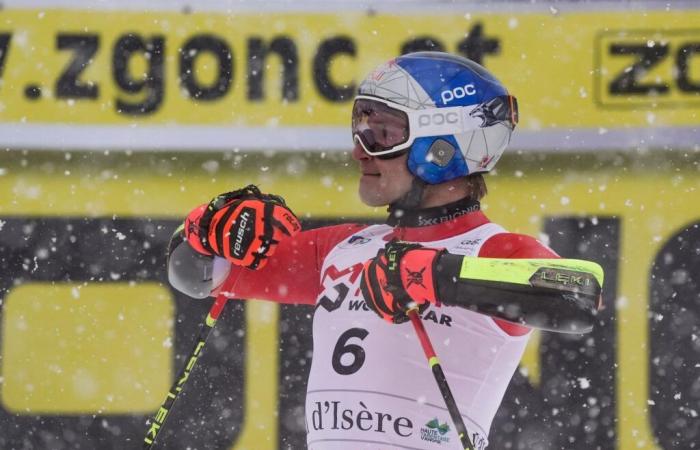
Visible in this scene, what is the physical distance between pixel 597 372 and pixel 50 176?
2.36 meters

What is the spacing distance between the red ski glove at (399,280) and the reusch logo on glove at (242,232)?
41 centimetres

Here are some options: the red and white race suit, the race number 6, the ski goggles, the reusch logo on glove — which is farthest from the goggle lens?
the race number 6

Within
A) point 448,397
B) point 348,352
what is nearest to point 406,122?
point 348,352

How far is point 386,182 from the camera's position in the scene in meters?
2.80

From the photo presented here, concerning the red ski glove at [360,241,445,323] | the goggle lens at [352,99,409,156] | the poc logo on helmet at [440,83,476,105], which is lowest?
the red ski glove at [360,241,445,323]

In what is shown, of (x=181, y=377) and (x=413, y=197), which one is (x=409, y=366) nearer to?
(x=413, y=197)

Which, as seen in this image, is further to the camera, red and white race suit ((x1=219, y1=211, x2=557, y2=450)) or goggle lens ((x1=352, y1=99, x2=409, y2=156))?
goggle lens ((x1=352, y1=99, x2=409, y2=156))

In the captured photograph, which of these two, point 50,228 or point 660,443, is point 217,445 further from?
point 660,443

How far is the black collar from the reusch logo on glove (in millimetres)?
392

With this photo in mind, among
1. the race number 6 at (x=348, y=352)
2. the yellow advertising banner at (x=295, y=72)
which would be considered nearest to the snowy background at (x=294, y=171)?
the yellow advertising banner at (x=295, y=72)

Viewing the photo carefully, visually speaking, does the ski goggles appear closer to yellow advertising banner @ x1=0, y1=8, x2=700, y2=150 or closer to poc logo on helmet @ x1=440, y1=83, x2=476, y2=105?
poc logo on helmet @ x1=440, y1=83, x2=476, y2=105

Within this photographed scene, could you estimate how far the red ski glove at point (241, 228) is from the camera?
277 cm

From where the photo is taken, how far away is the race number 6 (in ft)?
8.82

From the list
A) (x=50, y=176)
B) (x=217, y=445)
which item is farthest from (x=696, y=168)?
(x=50, y=176)
